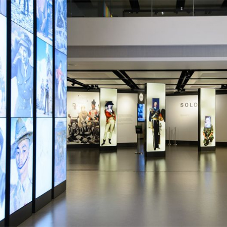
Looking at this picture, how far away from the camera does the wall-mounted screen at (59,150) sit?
779 centimetres

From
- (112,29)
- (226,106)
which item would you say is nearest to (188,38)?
(112,29)

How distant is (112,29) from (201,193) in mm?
5253

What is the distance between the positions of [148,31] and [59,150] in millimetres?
4680

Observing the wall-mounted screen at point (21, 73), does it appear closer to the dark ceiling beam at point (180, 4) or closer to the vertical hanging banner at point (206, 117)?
the dark ceiling beam at point (180, 4)

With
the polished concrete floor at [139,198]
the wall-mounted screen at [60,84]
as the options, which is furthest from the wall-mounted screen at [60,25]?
the polished concrete floor at [139,198]

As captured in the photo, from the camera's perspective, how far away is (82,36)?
10758mm

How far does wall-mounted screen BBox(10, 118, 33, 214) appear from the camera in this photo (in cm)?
563

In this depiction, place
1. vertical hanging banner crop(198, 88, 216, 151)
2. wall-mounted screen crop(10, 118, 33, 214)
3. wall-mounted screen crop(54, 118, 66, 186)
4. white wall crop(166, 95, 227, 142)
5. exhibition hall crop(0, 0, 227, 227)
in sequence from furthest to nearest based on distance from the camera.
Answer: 1. white wall crop(166, 95, 227, 142)
2. vertical hanging banner crop(198, 88, 216, 151)
3. wall-mounted screen crop(54, 118, 66, 186)
4. exhibition hall crop(0, 0, 227, 227)
5. wall-mounted screen crop(10, 118, 33, 214)

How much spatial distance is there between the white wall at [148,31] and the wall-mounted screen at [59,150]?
340 centimetres

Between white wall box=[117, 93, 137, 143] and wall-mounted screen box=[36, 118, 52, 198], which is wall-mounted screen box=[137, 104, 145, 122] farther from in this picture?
wall-mounted screen box=[36, 118, 52, 198]

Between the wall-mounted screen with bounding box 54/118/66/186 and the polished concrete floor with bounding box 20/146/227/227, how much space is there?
412mm

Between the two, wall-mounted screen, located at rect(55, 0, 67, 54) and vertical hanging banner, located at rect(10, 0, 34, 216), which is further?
wall-mounted screen, located at rect(55, 0, 67, 54)

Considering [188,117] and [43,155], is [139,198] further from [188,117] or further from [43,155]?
[188,117]

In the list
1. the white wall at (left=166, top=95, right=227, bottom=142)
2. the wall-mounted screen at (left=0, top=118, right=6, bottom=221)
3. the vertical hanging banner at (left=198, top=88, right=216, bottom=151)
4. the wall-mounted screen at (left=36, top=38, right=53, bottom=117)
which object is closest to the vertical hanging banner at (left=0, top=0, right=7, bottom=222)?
the wall-mounted screen at (left=0, top=118, right=6, bottom=221)
